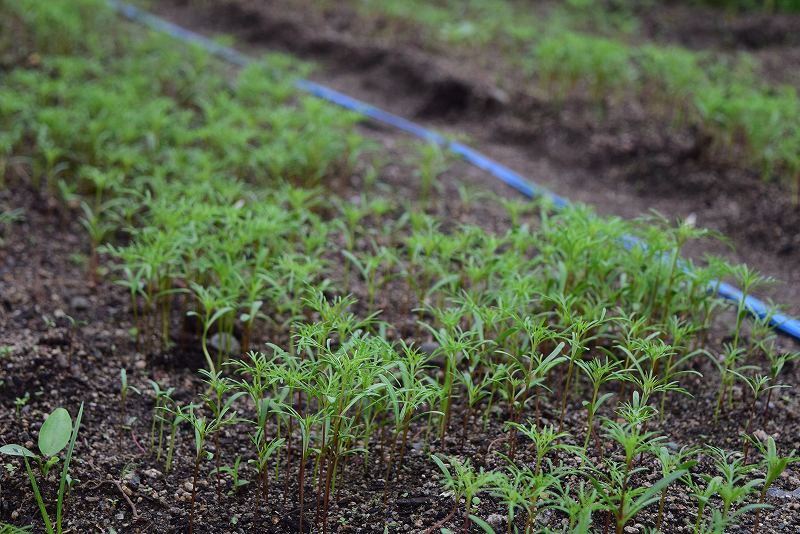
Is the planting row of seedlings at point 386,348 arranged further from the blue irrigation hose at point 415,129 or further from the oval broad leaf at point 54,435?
the blue irrigation hose at point 415,129

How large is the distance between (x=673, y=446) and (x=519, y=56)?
5.41 meters

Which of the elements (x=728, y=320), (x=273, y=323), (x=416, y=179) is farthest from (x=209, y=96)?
(x=728, y=320)

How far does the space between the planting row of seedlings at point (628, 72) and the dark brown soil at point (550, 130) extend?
136 mm

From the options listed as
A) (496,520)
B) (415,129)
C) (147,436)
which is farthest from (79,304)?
(415,129)

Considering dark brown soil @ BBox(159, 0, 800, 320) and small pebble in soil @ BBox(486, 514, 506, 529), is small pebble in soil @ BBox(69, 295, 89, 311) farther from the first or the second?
dark brown soil @ BBox(159, 0, 800, 320)

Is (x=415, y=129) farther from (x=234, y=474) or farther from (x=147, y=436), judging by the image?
(x=234, y=474)

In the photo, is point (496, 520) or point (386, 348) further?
point (386, 348)

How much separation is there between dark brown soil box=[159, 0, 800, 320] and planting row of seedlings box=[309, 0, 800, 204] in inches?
5.4

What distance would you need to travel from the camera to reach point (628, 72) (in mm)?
6285

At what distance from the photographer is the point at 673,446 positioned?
114 inches

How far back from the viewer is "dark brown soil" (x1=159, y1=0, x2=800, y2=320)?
16.0 feet

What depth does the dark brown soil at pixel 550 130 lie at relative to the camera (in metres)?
4.88

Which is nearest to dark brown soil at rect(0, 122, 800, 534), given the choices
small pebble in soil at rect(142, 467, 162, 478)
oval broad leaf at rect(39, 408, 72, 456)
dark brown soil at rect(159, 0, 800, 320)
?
small pebble in soil at rect(142, 467, 162, 478)

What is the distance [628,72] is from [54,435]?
5192 mm
